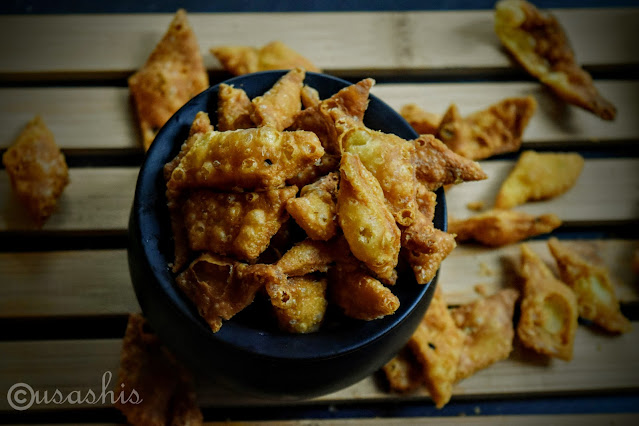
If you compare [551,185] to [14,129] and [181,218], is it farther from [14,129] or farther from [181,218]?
[14,129]

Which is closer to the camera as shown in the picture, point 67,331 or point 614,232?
point 67,331

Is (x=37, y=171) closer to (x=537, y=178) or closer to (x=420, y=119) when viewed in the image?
(x=420, y=119)

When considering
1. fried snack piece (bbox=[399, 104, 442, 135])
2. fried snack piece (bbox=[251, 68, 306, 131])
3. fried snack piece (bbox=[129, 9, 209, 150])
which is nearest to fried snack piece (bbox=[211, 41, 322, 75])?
fried snack piece (bbox=[129, 9, 209, 150])

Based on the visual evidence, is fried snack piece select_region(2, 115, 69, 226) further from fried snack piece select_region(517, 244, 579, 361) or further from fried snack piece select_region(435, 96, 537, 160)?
fried snack piece select_region(517, 244, 579, 361)

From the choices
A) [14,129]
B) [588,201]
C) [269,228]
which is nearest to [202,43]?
[14,129]

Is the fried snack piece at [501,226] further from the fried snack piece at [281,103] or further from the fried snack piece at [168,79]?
the fried snack piece at [168,79]

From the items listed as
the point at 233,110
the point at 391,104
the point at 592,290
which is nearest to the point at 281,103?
the point at 233,110
